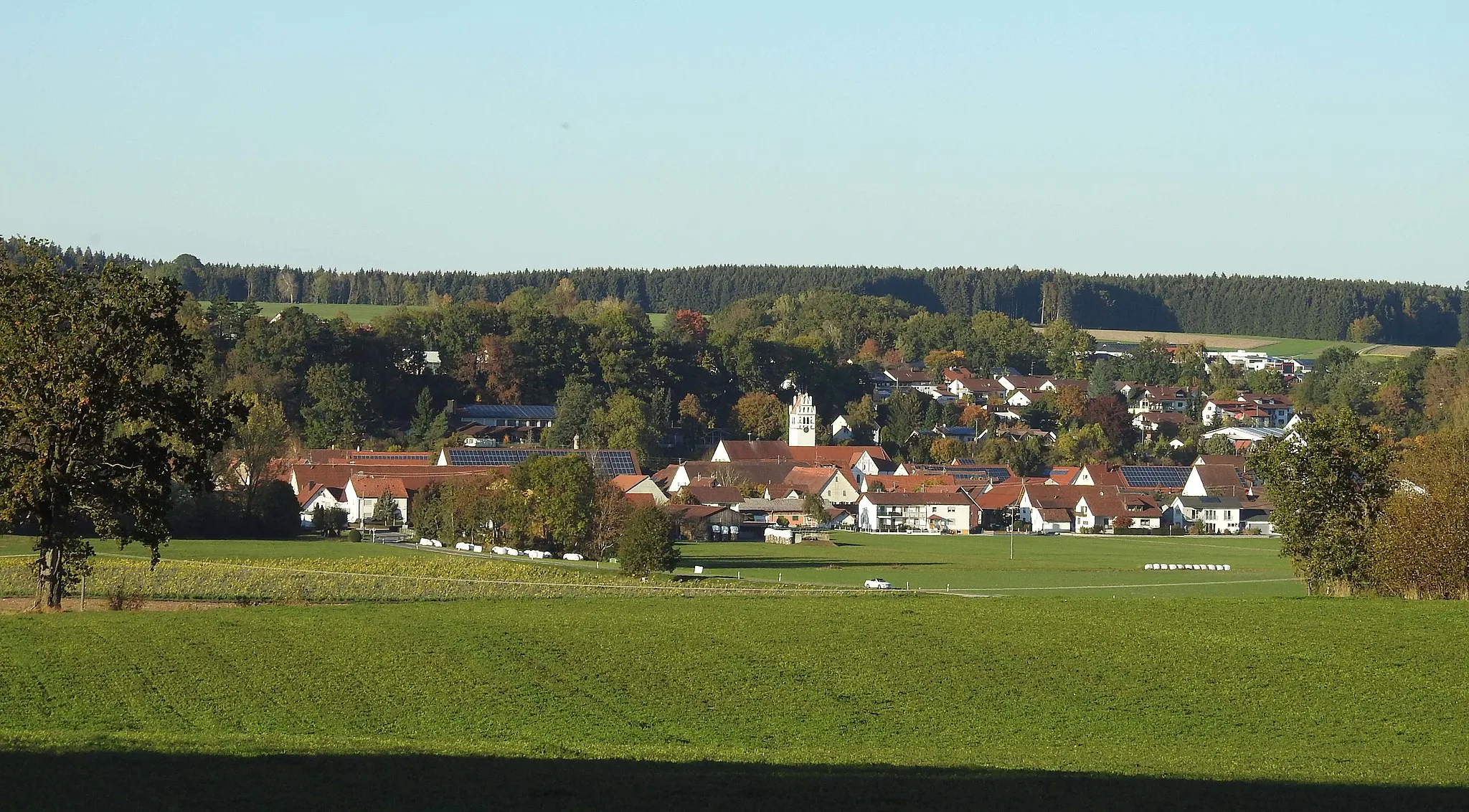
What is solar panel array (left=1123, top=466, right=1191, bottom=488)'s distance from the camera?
422ft

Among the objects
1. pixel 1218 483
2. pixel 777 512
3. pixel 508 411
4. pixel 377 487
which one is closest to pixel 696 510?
pixel 777 512

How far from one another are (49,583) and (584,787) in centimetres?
2304

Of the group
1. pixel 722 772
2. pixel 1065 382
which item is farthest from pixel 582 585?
pixel 1065 382

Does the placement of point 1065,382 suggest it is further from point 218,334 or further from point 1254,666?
point 1254,666

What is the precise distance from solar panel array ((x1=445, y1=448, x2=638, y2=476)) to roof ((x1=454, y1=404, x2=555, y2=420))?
2508 cm

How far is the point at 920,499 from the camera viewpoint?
118812mm

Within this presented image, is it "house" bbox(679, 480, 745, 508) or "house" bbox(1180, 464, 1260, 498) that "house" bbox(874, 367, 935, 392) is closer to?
"house" bbox(1180, 464, 1260, 498)

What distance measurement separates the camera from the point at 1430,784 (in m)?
18.6

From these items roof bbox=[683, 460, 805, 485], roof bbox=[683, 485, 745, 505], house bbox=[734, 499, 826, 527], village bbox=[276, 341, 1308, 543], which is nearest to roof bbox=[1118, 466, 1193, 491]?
village bbox=[276, 341, 1308, 543]

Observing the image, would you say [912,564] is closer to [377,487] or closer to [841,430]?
[377,487]

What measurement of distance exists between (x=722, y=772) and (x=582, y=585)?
3223cm

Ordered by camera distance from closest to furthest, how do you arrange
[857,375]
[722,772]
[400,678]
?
[722,772] → [400,678] → [857,375]

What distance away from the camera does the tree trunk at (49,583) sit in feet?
120

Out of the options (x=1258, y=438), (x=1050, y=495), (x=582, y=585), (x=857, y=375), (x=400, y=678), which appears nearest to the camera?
(x=400, y=678)
